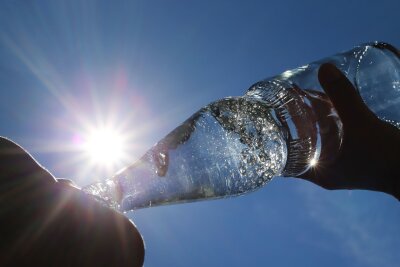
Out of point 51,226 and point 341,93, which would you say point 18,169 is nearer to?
point 51,226

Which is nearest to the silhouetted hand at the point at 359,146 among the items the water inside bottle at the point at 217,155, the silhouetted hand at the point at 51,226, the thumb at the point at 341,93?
the thumb at the point at 341,93

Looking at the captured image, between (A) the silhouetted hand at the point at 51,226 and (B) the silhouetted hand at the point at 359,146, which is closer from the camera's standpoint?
(A) the silhouetted hand at the point at 51,226

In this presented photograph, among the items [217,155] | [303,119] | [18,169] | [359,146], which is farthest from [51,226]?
[359,146]

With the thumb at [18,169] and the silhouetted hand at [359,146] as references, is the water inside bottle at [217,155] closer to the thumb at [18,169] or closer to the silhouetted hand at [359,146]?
the silhouetted hand at [359,146]

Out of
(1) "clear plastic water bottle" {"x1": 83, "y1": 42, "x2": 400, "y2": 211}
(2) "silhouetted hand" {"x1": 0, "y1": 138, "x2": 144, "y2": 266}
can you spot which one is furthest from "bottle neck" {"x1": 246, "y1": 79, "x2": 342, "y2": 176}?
(2) "silhouetted hand" {"x1": 0, "y1": 138, "x2": 144, "y2": 266}

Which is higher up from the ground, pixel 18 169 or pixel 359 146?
pixel 18 169

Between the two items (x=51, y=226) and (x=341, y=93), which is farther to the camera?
(x=341, y=93)

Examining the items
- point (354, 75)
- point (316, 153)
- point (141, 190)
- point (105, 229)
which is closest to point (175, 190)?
point (141, 190)
